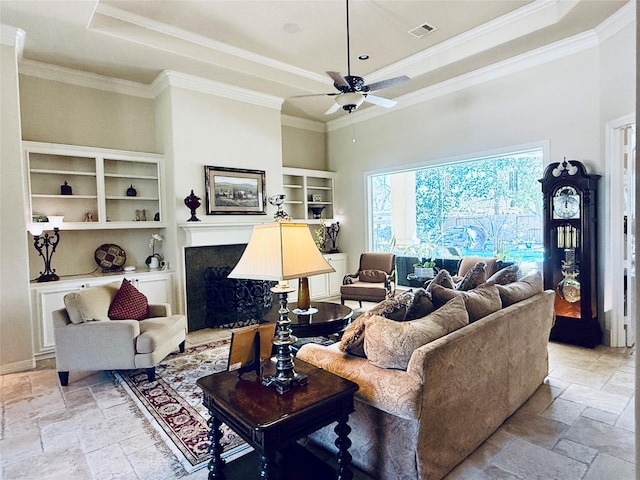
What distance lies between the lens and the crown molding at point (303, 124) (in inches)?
286

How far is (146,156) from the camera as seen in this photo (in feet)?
17.2

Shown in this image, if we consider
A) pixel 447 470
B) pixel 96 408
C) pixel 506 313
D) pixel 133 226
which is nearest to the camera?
pixel 447 470

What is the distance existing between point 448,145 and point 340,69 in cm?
197

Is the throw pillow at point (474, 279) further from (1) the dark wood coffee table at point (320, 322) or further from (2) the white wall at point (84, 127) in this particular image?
(2) the white wall at point (84, 127)

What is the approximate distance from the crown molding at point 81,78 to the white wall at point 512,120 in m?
3.73

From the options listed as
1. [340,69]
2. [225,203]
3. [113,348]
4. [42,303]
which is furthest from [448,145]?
[42,303]

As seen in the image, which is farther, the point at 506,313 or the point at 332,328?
the point at 332,328

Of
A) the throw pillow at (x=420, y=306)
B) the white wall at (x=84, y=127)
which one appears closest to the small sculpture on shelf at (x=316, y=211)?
the white wall at (x=84, y=127)

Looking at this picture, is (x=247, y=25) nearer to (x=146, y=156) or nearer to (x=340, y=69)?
(x=340, y=69)

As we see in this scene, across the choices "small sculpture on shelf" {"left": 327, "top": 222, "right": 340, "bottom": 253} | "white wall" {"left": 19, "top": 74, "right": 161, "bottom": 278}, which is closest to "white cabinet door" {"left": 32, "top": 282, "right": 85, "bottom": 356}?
"white wall" {"left": 19, "top": 74, "right": 161, "bottom": 278}

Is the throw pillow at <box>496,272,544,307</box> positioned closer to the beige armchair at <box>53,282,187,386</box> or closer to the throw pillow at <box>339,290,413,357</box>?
the throw pillow at <box>339,290,413,357</box>

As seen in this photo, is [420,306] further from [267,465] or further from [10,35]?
[10,35]

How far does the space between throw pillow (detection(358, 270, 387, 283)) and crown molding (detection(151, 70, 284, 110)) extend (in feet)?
10.2

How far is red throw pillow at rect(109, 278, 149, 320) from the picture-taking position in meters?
3.81
